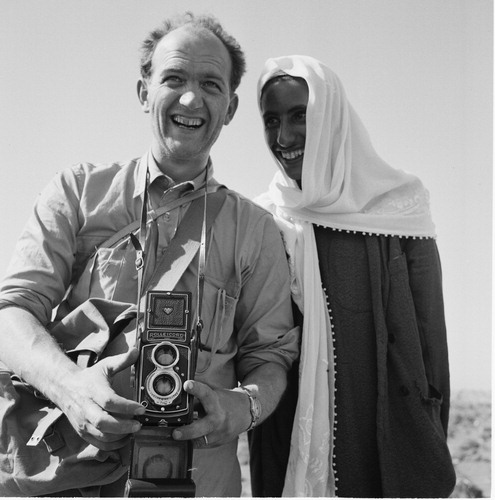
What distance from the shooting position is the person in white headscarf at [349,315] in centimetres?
369

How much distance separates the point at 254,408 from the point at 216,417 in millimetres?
295

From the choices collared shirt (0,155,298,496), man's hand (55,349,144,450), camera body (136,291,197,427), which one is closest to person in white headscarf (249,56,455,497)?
collared shirt (0,155,298,496)

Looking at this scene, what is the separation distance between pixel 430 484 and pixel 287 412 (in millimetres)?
744

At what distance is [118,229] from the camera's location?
3408 mm

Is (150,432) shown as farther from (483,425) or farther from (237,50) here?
(483,425)

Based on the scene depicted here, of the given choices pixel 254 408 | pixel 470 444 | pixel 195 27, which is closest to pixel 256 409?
pixel 254 408

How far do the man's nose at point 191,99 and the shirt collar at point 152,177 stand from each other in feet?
1.03

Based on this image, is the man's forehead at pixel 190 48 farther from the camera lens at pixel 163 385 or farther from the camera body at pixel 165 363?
the camera lens at pixel 163 385

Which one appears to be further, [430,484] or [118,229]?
[430,484]

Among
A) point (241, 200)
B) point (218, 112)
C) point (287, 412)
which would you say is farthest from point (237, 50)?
point (287, 412)

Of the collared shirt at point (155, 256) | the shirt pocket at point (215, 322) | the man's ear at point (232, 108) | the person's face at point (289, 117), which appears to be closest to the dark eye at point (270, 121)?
the person's face at point (289, 117)

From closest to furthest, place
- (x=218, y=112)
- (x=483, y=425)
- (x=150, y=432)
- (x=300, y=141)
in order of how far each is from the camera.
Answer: (x=150, y=432), (x=218, y=112), (x=300, y=141), (x=483, y=425)

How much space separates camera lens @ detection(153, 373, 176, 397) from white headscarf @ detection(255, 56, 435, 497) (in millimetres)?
1070

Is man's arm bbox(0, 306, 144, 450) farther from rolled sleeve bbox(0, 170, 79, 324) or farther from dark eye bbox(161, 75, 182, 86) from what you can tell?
dark eye bbox(161, 75, 182, 86)
